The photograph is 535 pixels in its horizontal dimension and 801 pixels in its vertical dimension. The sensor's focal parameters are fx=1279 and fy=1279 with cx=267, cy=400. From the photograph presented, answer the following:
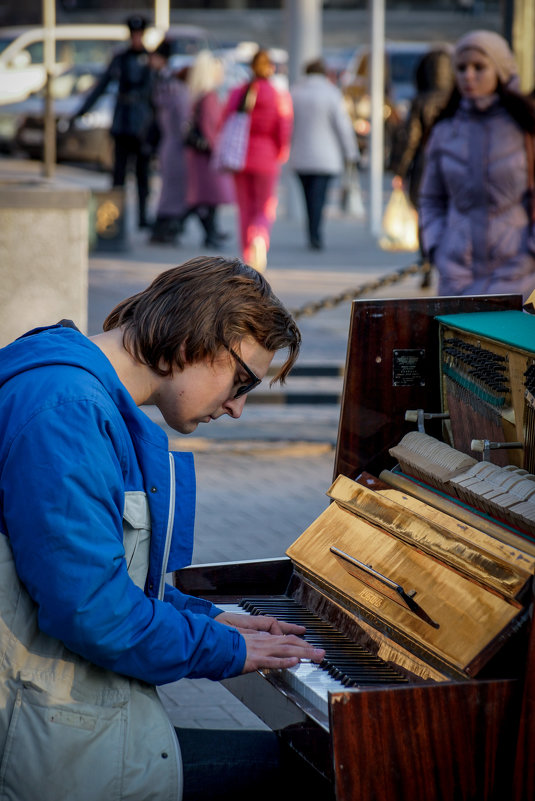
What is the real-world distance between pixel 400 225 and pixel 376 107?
3.78m

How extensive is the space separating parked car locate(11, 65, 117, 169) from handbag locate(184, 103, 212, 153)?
6.36 metres

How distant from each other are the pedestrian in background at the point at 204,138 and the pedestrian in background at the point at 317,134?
2.78 feet

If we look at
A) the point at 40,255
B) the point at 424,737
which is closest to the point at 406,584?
the point at 424,737

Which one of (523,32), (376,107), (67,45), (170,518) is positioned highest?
(67,45)

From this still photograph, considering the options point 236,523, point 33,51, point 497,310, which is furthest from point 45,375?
point 33,51

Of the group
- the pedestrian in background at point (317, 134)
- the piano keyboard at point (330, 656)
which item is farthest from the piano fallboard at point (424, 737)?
the pedestrian in background at point (317, 134)

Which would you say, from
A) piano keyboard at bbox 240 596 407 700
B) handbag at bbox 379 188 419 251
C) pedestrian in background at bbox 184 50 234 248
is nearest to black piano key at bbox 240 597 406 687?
piano keyboard at bbox 240 596 407 700

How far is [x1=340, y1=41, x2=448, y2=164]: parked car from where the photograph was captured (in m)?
16.8

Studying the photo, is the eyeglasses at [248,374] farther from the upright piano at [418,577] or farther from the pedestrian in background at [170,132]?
the pedestrian in background at [170,132]

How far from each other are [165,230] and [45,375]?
12.7 meters

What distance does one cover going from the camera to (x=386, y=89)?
17.2 meters

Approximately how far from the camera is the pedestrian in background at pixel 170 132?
46.5ft

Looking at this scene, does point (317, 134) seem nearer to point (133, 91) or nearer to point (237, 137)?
point (237, 137)

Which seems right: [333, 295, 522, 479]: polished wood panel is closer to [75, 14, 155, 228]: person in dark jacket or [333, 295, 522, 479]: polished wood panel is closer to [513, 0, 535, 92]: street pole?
[513, 0, 535, 92]: street pole
